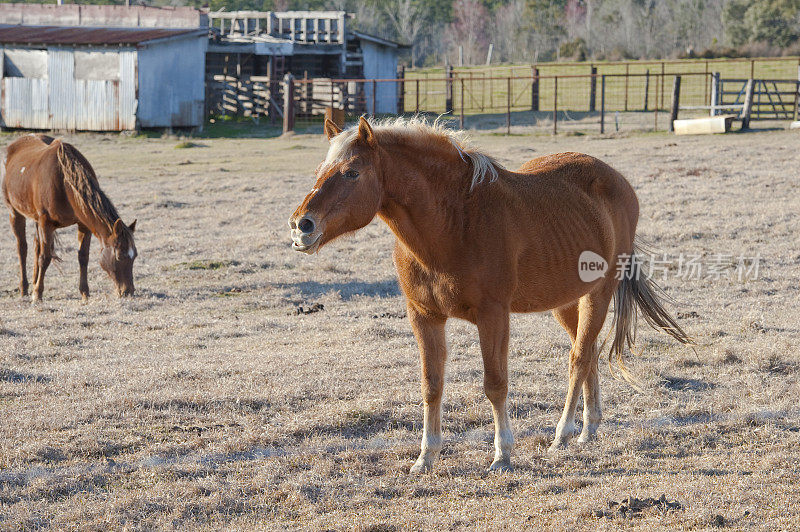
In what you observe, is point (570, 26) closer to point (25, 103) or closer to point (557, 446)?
point (25, 103)

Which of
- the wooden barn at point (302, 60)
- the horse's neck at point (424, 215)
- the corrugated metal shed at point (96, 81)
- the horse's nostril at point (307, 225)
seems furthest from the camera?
the wooden barn at point (302, 60)

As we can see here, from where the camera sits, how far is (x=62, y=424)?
5605mm

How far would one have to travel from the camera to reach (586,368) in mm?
5457

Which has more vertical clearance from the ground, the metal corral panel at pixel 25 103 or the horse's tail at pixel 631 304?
the metal corral panel at pixel 25 103

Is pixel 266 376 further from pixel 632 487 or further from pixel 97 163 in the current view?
pixel 97 163

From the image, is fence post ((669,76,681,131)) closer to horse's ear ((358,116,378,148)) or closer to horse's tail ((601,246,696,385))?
horse's tail ((601,246,696,385))

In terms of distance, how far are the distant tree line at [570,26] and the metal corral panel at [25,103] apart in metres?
34.8

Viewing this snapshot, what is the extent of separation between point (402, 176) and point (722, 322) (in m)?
4.85

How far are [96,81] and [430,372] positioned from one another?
26.3 m

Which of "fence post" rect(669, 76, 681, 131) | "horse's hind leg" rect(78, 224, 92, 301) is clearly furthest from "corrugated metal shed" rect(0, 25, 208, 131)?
"horse's hind leg" rect(78, 224, 92, 301)

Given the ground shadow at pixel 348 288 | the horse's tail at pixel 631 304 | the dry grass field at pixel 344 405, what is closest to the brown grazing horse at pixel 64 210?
the dry grass field at pixel 344 405

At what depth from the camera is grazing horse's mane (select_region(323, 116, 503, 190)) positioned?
4.33 meters

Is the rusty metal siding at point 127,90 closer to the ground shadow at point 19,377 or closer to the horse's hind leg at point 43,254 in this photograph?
the horse's hind leg at point 43,254

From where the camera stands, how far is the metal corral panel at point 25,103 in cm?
2878
